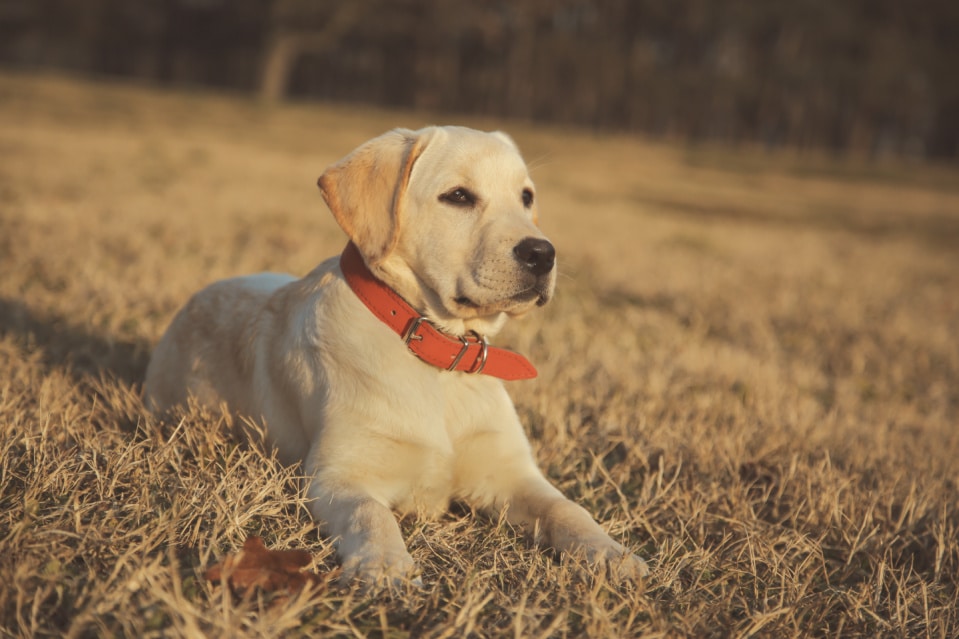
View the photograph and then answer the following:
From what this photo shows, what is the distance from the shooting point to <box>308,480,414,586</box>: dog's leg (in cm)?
199

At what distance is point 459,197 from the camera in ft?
9.27

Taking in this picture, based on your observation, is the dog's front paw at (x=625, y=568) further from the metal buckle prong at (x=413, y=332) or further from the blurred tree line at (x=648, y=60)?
the blurred tree line at (x=648, y=60)

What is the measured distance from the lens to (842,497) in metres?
3.12

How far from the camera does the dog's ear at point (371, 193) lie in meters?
2.69

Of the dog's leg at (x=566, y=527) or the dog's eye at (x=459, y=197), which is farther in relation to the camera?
the dog's eye at (x=459, y=197)

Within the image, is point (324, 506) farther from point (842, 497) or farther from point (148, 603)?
point (842, 497)

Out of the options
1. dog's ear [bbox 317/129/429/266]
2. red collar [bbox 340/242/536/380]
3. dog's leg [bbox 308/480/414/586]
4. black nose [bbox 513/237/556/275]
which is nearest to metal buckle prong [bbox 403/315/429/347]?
red collar [bbox 340/242/536/380]

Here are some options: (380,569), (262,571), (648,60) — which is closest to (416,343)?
(380,569)

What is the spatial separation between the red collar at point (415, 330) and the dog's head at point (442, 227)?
7cm

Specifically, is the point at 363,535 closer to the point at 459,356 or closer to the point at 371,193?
the point at 459,356

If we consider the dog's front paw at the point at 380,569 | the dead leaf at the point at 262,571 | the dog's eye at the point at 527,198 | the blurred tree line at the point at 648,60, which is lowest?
the dog's front paw at the point at 380,569

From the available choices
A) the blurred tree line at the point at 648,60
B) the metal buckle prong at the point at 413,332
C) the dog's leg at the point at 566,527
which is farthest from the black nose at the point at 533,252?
the blurred tree line at the point at 648,60

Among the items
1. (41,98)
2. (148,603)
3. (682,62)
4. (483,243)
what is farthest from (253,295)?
(682,62)

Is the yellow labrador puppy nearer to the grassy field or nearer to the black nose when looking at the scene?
the black nose
